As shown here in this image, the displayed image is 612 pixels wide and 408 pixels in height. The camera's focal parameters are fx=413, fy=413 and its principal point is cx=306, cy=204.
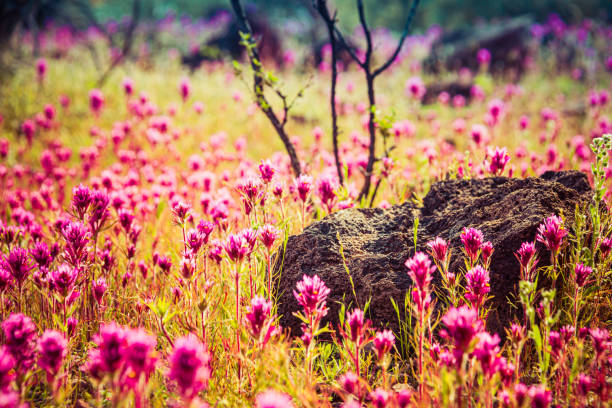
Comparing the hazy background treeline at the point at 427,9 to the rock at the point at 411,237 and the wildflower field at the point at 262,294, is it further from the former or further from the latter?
the rock at the point at 411,237

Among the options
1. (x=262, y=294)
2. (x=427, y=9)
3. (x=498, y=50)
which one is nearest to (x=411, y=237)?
(x=262, y=294)

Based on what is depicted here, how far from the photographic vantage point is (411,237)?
2.26 m

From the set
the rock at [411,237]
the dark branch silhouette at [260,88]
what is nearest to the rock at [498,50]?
the dark branch silhouette at [260,88]

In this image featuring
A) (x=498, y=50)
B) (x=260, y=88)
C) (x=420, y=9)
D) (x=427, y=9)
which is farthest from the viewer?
(x=427, y=9)

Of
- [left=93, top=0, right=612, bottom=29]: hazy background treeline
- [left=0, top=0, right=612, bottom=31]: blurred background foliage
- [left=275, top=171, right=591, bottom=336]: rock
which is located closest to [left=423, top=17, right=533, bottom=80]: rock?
[left=0, top=0, right=612, bottom=31]: blurred background foliage

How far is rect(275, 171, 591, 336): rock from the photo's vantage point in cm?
201

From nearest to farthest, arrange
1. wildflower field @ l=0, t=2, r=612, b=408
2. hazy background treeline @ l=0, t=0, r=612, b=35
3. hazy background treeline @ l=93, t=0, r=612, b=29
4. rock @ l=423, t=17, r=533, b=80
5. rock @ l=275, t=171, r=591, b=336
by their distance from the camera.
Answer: wildflower field @ l=0, t=2, r=612, b=408
rock @ l=275, t=171, r=591, b=336
rock @ l=423, t=17, r=533, b=80
hazy background treeline @ l=0, t=0, r=612, b=35
hazy background treeline @ l=93, t=0, r=612, b=29

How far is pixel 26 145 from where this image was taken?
239 inches

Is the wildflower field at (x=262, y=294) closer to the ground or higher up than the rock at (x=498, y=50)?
closer to the ground

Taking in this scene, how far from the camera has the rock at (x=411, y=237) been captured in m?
2.01

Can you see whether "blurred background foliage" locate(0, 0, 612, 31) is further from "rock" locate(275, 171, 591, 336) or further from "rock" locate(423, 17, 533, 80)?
"rock" locate(275, 171, 591, 336)

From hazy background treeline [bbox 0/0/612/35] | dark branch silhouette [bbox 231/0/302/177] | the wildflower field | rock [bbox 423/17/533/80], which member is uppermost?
hazy background treeline [bbox 0/0/612/35]

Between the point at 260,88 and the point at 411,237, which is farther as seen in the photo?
the point at 260,88

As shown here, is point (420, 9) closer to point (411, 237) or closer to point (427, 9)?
point (427, 9)
